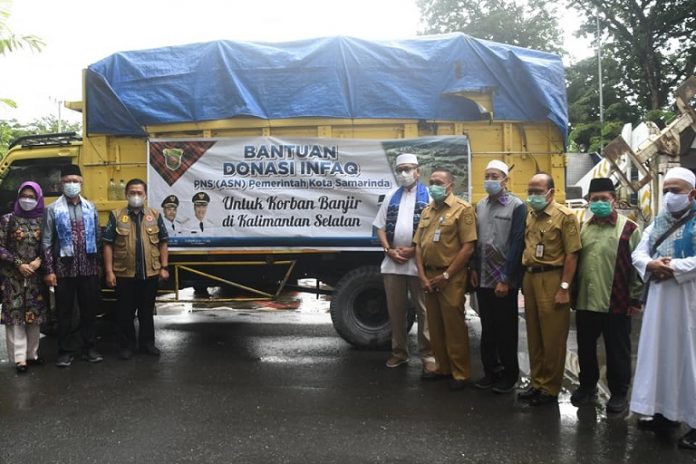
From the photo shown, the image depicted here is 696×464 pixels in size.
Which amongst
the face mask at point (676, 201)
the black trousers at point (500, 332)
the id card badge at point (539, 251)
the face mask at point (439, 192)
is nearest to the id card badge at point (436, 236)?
the face mask at point (439, 192)

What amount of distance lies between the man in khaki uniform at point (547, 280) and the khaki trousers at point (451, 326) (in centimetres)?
54

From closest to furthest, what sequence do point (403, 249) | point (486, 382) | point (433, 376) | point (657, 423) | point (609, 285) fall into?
point (657, 423) → point (609, 285) → point (486, 382) → point (433, 376) → point (403, 249)

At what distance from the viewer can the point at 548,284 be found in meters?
4.21

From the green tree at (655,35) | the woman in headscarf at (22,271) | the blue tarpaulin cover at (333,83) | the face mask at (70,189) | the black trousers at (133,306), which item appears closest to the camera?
the woman in headscarf at (22,271)

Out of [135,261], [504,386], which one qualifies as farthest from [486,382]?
[135,261]

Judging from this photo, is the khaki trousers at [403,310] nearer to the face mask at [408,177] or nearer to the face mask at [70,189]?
the face mask at [408,177]

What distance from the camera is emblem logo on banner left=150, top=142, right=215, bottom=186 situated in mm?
6172

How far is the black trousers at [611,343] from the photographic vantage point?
412 centimetres

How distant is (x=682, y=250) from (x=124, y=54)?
5.62 meters

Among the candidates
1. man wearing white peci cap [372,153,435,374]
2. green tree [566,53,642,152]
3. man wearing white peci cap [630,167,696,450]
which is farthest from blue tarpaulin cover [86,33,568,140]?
green tree [566,53,642,152]

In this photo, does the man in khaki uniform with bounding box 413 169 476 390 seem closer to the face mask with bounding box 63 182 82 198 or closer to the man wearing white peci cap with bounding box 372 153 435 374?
the man wearing white peci cap with bounding box 372 153 435 374

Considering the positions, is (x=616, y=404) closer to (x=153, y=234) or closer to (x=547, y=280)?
(x=547, y=280)

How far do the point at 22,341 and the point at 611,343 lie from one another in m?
5.02

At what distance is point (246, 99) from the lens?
239 inches
